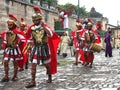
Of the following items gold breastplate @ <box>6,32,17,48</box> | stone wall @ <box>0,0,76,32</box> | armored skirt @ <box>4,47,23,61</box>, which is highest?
stone wall @ <box>0,0,76,32</box>

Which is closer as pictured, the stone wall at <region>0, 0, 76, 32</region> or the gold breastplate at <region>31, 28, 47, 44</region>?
the gold breastplate at <region>31, 28, 47, 44</region>

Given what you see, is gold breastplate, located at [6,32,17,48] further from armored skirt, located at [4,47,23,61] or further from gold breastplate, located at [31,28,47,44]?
gold breastplate, located at [31,28,47,44]

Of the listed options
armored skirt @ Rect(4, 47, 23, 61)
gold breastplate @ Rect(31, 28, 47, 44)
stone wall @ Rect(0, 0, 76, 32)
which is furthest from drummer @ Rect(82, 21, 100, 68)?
stone wall @ Rect(0, 0, 76, 32)

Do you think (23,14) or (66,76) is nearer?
(66,76)

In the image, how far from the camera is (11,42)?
37.1 ft

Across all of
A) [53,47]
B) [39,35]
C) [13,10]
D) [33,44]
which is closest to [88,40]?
[53,47]

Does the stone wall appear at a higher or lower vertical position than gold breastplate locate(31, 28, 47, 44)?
higher

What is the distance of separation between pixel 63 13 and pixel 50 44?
15.5 meters

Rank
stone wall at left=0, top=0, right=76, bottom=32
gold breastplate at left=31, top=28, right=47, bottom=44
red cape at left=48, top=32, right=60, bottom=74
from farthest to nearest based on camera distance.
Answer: stone wall at left=0, top=0, right=76, bottom=32
red cape at left=48, top=32, right=60, bottom=74
gold breastplate at left=31, top=28, right=47, bottom=44

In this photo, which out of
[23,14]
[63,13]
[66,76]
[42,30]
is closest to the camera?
[42,30]

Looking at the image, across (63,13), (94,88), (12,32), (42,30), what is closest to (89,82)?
(94,88)

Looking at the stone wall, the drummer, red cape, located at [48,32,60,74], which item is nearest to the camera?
red cape, located at [48,32,60,74]

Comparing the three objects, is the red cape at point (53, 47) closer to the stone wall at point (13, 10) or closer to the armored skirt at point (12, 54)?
the armored skirt at point (12, 54)

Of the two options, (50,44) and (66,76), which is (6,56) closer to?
(50,44)
